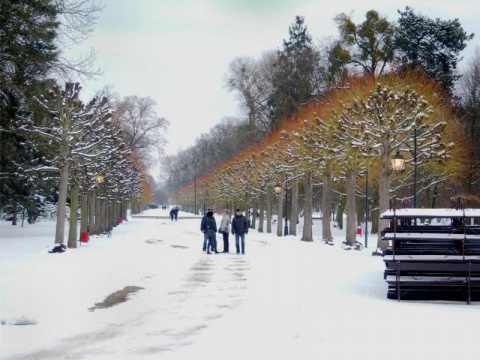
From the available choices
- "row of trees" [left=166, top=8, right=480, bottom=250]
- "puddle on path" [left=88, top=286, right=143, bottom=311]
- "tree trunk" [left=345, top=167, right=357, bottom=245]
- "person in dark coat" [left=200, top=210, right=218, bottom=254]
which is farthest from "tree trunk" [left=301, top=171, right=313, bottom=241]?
"puddle on path" [left=88, top=286, right=143, bottom=311]

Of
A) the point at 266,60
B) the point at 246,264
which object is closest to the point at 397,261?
the point at 246,264

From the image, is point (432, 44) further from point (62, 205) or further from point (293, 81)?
point (62, 205)

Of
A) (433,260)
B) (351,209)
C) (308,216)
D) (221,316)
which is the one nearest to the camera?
(221,316)

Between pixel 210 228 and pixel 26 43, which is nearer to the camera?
pixel 26 43

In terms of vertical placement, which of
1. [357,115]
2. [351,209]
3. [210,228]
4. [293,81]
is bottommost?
[210,228]

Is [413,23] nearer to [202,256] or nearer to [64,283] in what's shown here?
[202,256]

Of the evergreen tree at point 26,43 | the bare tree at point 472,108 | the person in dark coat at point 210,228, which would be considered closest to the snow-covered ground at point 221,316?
the evergreen tree at point 26,43

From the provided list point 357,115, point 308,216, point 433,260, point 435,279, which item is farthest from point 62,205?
point 308,216

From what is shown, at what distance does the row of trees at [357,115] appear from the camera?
23.5 meters

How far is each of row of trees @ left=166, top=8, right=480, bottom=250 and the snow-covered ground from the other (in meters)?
7.63

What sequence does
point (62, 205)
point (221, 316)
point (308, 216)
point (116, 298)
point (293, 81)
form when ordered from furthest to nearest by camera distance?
1. point (293, 81)
2. point (308, 216)
3. point (62, 205)
4. point (116, 298)
5. point (221, 316)

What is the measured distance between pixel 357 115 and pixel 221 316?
634 inches

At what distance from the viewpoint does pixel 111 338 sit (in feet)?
28.5

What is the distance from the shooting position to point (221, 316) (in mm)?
10312
